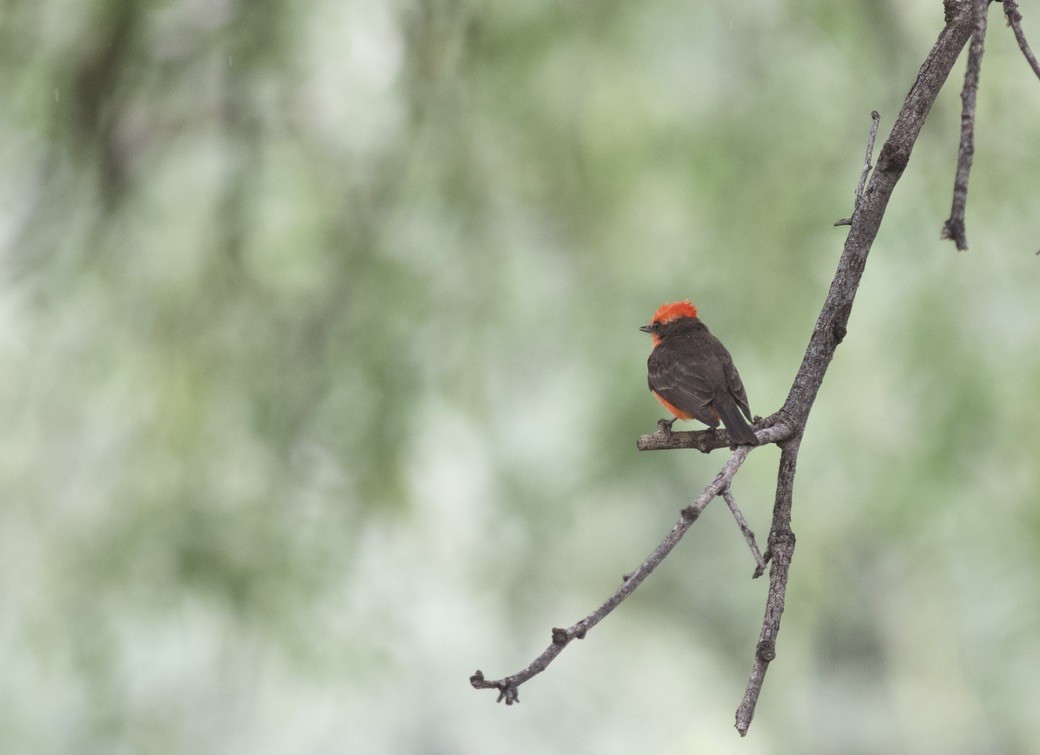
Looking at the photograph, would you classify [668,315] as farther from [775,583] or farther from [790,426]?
[775,583]

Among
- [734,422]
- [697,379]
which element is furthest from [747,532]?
[697,379]

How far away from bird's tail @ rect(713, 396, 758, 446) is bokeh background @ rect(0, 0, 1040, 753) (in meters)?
1.57

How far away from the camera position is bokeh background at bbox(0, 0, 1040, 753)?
4613 mm

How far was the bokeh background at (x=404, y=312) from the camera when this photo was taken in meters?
4.61

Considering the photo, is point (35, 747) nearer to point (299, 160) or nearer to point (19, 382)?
point (19, 382)

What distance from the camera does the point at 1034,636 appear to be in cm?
459

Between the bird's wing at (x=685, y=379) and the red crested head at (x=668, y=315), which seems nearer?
the bird's wing at (x=685, y=379)

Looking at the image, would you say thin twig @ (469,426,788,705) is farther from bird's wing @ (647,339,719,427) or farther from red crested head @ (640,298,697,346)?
red crested head @ (640,298,697,346)

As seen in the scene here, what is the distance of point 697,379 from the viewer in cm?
320

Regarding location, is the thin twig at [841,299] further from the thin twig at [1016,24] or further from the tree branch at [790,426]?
the thin twig at [1016,24]

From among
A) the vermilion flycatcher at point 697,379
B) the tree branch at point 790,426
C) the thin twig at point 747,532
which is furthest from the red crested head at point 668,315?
the thin twig at point 747,532

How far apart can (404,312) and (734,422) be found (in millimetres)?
2432

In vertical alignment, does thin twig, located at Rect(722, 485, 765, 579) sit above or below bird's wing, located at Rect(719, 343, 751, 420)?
below

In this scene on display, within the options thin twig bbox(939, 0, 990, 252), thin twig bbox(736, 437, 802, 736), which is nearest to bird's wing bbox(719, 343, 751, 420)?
thin twig bbox(736, 437, 802, 736)
